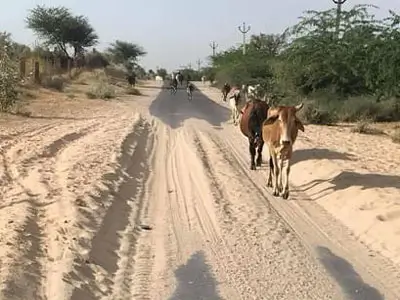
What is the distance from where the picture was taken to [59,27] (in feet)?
241

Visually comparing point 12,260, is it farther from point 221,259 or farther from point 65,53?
point 65,53

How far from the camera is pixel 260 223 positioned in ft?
31.5

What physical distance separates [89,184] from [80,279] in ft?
15.3

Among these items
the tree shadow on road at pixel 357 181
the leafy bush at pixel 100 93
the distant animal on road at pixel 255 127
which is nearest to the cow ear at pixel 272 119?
the tree shadow on road at pixel 357 181

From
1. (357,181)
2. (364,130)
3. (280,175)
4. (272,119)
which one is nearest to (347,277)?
(280,175)

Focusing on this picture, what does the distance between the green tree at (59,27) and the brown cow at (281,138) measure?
213 ft

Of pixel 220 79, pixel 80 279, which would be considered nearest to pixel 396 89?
pixel 80 279

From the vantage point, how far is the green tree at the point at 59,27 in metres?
73.2

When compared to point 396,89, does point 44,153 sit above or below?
below

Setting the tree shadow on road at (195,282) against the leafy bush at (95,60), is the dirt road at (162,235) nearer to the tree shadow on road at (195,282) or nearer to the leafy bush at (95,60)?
the tree shadow on road at (195,282)

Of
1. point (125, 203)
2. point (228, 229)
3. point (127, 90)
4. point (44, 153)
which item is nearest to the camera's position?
point (228, 229)

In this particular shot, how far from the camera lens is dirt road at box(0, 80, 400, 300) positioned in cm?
683

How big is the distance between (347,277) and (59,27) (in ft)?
230

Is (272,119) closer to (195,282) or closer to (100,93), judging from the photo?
(195,282)
